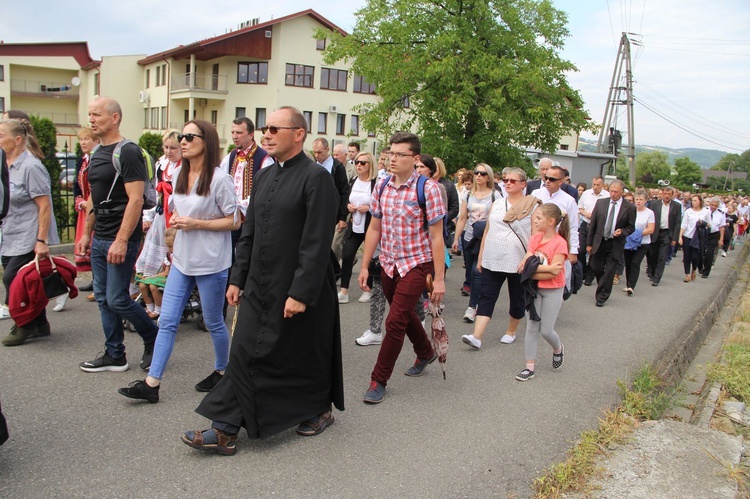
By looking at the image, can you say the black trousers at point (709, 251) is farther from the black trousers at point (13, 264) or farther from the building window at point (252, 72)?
the building window at point (252, 72)

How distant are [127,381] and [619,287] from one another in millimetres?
9405

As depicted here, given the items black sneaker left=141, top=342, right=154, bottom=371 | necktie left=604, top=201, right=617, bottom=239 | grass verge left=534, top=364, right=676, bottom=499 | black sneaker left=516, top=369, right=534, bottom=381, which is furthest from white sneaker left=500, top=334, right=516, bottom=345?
necktie left=604, top=201, right=617, bottom=239

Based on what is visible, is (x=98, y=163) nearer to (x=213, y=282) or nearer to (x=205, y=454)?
(x=213, y=282)

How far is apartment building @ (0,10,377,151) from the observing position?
38562mm

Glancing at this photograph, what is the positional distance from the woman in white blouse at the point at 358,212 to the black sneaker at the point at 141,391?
143 inches

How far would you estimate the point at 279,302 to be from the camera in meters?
3.63

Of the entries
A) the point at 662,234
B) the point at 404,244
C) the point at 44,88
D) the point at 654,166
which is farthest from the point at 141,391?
the point at 654,166

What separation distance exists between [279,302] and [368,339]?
259 centimetres

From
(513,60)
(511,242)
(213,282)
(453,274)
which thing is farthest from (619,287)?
(513,60)

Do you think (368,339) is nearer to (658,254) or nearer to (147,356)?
(147,356)

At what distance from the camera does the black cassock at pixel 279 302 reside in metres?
3.58

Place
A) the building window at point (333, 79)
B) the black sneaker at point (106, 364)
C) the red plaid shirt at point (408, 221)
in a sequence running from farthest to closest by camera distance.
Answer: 1. the building window at point (333, 79)
2. the black sneaker at point (106, 364)
3. the red plaid shirt at point (408, 221)

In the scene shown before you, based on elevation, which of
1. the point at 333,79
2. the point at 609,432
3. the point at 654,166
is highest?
the point at 333,79

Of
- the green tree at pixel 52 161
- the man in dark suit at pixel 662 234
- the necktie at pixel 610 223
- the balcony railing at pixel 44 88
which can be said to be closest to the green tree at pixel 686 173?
the balcony railing at pixel 44 88
